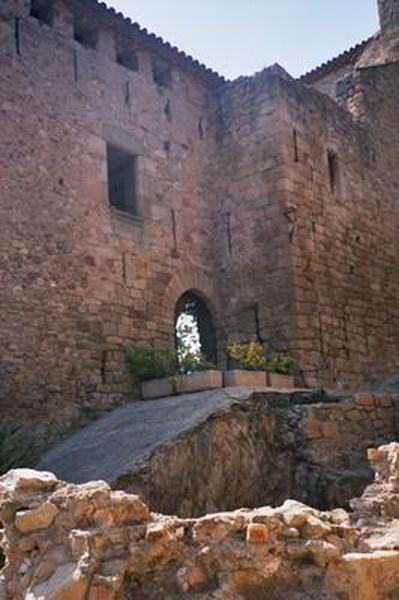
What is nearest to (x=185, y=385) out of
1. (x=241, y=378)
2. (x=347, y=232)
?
(x=241, y=378)

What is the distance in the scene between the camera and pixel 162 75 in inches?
507

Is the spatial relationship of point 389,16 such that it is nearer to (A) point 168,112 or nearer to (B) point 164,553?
(A) point 168,112

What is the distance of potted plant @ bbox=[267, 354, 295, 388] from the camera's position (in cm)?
1063

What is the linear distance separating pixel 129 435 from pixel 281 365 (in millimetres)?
3197

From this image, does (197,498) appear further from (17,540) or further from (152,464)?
(17,540)

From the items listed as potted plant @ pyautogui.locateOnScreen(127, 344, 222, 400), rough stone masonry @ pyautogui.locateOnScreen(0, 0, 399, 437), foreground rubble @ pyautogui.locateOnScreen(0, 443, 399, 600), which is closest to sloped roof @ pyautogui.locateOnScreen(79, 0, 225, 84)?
rough stone masonry @ pyautogui.locateOnScreen(0, 0, 399, 437)

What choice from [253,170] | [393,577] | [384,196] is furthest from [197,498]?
[384,196]

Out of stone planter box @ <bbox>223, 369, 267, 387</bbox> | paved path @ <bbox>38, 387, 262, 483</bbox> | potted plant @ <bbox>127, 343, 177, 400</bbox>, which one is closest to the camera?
paved path @ <bbox>38, 387, 262, 483</bbox>

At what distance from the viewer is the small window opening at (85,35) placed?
11441mm

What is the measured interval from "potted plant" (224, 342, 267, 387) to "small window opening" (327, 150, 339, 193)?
4045 mm

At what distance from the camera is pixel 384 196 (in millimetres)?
15094

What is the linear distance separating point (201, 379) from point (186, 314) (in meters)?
2.97

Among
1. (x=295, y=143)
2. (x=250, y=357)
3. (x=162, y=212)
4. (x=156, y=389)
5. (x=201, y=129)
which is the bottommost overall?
(x=156, y=389)

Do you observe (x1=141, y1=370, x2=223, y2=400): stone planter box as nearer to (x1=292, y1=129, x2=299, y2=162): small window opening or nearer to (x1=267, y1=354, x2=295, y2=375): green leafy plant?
(x1=267, y1=354, x2=295, y2=375): green leafy plant
